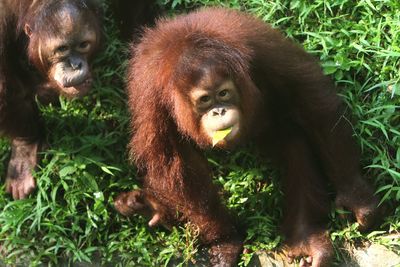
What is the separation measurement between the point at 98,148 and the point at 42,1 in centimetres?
106

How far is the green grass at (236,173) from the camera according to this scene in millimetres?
4598

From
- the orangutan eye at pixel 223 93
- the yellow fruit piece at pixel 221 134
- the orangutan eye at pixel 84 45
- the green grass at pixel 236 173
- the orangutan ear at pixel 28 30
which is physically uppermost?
the orangutan ear at pixel 28 30

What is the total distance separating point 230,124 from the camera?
13.2 ft

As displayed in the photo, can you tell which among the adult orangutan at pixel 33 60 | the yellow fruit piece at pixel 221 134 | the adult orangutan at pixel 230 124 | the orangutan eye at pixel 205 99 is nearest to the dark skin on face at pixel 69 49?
the adult orangutan at pixel 33 60

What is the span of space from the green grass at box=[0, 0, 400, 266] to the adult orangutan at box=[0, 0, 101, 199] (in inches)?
6.1

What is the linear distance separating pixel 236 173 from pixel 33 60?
5.20 ft

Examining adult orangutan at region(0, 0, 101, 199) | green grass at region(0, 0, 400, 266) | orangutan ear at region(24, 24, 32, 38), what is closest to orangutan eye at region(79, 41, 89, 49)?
adult orangutan at region(0, 0, 101, 199)

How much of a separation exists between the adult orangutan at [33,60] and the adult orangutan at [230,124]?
0.45 m

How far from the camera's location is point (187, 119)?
13.8 feet

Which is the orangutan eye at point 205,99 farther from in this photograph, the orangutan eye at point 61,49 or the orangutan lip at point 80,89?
the orangutan eye at point 61,49

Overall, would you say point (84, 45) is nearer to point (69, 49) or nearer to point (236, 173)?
point (69, 49)

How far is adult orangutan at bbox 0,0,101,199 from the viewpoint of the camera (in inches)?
189

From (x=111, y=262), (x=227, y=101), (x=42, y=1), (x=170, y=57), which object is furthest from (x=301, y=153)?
(x=42, y=1)

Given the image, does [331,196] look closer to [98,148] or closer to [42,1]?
[98,148]
